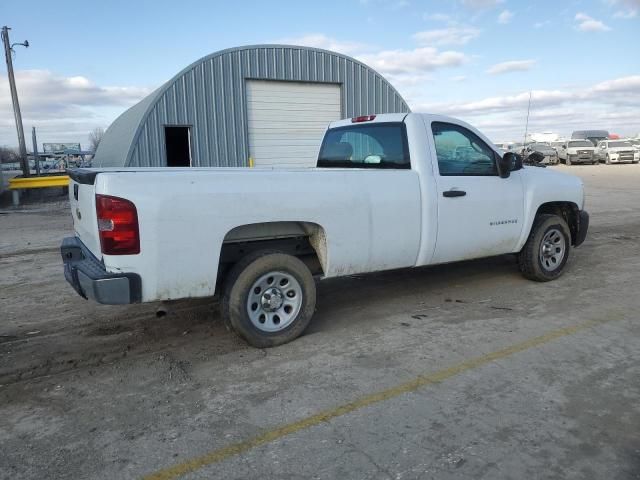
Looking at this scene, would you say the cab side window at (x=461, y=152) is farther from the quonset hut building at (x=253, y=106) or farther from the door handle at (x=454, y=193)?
the quonset hut building at (x=253, y=106)

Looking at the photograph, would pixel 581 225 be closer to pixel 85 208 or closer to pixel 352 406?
pixel 352 406

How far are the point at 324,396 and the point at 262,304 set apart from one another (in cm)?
116

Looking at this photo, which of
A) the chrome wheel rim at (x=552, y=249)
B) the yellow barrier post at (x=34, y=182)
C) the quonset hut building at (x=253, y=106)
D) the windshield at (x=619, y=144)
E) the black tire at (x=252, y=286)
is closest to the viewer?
the black tire at (x=252, y=286)

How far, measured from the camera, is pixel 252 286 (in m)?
4.46

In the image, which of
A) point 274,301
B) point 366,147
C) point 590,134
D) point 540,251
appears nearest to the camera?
point 274,301

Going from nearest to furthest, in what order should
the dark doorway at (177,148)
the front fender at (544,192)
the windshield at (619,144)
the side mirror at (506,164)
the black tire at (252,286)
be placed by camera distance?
the black tire at (252,286), the side mirror at (506,164), the front fender at (544,192), the dark doorway at (177,148), the windshield at (619,144)

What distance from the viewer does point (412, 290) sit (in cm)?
650

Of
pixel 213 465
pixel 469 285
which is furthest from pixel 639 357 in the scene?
pixel 213 465

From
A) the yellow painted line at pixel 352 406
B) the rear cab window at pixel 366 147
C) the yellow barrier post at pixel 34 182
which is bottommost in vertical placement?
the yellow painted line at pixel 352 406

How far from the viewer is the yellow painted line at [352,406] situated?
2.91 m

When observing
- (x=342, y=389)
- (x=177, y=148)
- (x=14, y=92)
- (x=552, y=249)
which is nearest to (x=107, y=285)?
(x=342, y=389)

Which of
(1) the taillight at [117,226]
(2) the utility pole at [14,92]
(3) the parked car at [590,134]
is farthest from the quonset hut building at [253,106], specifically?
(3) the parked car at [590,134]

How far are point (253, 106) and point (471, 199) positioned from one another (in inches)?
534

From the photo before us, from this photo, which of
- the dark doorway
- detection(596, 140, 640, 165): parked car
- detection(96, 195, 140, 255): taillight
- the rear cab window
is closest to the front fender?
the rear cab window
